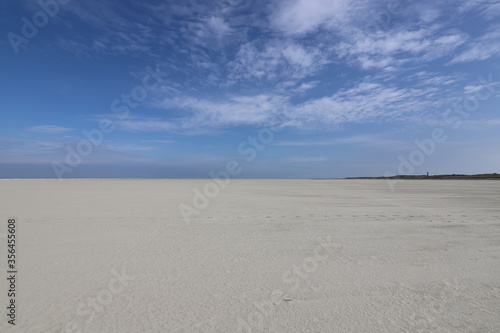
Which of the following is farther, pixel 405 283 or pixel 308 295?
pixel 405 283

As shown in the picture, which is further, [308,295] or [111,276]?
[111,276]

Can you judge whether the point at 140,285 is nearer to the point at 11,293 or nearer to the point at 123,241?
the point at 11,293

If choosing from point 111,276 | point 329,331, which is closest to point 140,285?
point 111,276

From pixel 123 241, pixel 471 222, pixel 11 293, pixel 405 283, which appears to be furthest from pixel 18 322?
pixel 471 222

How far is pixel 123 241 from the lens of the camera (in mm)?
→ 6176

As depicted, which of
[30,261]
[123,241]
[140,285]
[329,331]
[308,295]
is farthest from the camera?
[123,241]

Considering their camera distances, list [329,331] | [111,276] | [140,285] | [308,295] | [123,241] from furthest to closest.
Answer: [123,241]
[111,276]
[140,285]
[308,295]
[329,331]

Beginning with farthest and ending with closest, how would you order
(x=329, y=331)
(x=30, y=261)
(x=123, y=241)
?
(x=123, y=241) < (x=30, y=261) < (x=329, y=331)

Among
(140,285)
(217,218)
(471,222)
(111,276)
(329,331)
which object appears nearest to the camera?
(329,331)

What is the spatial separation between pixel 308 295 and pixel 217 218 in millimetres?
6111

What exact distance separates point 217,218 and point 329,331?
22.6 feet

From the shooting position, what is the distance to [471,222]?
8.48 m

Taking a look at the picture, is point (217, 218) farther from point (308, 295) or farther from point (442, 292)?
point (442, 292)

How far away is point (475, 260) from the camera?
4922 mm
